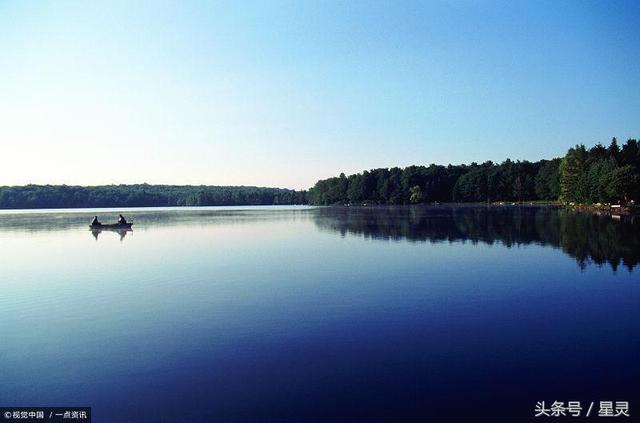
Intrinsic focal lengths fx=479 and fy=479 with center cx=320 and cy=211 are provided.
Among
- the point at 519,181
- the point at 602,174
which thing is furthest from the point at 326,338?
the point at 519,181

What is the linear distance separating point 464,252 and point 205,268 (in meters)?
16.4

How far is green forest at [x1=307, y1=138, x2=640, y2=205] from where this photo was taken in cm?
7864

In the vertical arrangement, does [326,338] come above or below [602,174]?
below

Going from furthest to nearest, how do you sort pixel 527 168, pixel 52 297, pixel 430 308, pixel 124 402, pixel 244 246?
pixel 527 168, pixel 244 246, pixel 52 297, pixel 430 308, pixel 124 402

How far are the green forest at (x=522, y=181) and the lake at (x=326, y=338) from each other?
59.8m

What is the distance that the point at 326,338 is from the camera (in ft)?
44.0

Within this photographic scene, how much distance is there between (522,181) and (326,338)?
6142 inches

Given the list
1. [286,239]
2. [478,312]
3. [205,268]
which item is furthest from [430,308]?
[286,239]

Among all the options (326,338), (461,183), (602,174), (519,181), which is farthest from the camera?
(461,183)

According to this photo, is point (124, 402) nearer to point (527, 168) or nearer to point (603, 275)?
point (603, 275)

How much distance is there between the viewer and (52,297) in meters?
20.5

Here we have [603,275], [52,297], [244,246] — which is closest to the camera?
[52,297]

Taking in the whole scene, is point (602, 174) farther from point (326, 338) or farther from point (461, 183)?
point (461, 183)

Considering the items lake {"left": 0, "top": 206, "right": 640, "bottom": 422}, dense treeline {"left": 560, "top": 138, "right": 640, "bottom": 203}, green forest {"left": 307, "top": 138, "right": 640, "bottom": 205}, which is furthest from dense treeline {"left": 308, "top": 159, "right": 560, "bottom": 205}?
lake {"left": 0, "top": 206, "right": 640, "bottom": 422}
